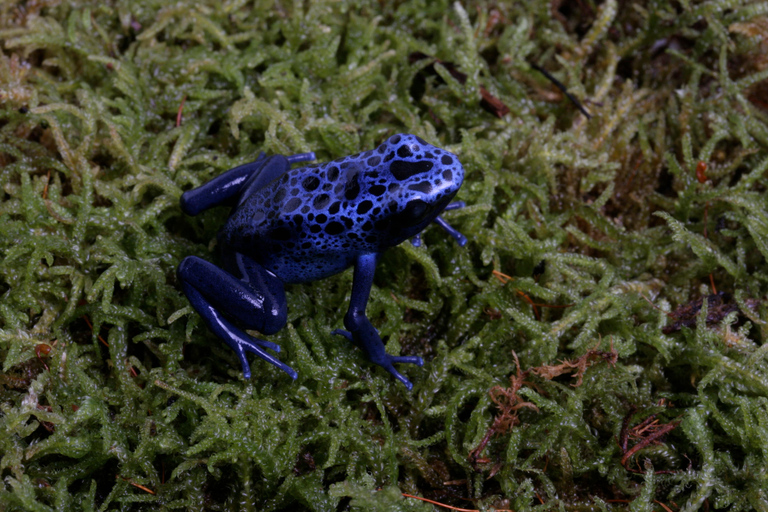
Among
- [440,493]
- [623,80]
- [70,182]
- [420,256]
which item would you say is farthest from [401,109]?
[440,493]

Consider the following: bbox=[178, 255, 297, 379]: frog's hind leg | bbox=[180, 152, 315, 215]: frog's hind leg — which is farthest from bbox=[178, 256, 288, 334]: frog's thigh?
bbox=[180, 152, 315, 215]: frog's hind leg

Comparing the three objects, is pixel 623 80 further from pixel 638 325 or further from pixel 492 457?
pixel 492 457

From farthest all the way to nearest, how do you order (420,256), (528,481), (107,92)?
(107,92), (420,256), (528,481)

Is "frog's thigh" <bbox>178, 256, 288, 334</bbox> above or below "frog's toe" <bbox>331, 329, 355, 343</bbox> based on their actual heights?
above

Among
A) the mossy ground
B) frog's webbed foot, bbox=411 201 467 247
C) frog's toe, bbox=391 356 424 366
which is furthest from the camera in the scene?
frog's webbed foot, bbox=411 201 467 247

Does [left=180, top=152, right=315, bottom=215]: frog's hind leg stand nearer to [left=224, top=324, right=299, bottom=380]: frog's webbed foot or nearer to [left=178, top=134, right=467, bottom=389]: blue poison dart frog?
[left=178, top=134, right=467, bottom=389]: blue poison dart frog

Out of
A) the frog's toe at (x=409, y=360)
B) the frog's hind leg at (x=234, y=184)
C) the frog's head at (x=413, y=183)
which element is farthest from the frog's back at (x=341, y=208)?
the frog's toe at (x=409, y=360)

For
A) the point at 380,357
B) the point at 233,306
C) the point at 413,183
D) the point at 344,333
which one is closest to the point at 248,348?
the point at 233,306

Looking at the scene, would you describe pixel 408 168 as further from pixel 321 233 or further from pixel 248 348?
pixel 248 348

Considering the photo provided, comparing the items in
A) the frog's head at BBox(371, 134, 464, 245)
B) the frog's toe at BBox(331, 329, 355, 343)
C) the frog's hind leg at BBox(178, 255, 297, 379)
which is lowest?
the frog's toe at BBox(331, 329, 355, 343)
